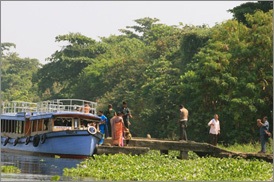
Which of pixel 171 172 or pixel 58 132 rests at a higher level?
pixel 58 132

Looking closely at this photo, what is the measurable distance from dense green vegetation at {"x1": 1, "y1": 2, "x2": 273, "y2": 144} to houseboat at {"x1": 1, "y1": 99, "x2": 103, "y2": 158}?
8.93 m

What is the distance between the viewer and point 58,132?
30891 millimetres

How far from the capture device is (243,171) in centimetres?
1970

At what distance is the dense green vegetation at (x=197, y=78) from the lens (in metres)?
37.6

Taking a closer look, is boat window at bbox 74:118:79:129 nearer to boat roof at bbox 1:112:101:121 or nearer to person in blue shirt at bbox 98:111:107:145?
boat roof at bbox 1:112:101:121

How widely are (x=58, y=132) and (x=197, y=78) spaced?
36.6 ft

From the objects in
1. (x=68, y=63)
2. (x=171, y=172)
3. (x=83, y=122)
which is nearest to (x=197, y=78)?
(x=83, y=122)

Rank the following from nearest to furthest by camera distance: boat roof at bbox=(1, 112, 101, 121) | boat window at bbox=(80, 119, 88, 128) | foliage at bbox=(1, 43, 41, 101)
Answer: boat roof at bbox=(1, 112, 101, 121), boat window at bbox=(80, 119, 88, 128), foliage at bbox=(1, 43, 41, 101)

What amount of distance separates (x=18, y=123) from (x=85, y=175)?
17291 millimetres

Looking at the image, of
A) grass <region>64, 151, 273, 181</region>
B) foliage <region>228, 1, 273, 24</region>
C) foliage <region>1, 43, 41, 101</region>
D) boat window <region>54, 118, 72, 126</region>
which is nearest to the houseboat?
boat window <region>54, 118, 72, 126</region>

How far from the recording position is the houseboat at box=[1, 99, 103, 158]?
30109 mm

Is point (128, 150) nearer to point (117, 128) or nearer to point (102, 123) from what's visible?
point (117, 128)

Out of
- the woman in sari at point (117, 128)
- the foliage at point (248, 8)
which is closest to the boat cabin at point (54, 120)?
the woman in sari at point (117, 128)

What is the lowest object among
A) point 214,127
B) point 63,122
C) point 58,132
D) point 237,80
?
point 58,132
